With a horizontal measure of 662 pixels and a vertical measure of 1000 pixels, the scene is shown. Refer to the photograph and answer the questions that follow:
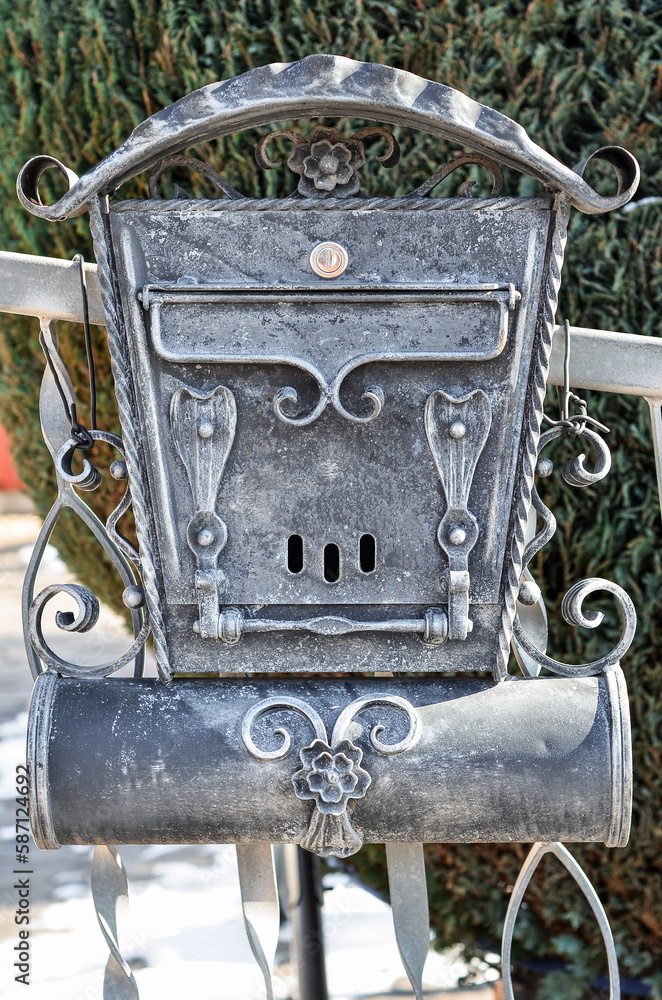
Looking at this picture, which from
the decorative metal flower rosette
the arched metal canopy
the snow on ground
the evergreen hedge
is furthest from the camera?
the snow on ground

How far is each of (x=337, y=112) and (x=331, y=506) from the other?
48cm

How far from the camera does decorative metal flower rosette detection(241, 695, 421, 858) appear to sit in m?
1.17

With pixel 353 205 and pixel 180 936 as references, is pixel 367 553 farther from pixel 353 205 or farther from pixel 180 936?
pixel 180 936

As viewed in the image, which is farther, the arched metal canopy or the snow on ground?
the snow on ground

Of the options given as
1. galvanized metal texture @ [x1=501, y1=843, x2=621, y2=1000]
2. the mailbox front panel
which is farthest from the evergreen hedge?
the mailbox front panel

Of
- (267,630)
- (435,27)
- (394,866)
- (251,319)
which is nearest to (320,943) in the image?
(394,866)

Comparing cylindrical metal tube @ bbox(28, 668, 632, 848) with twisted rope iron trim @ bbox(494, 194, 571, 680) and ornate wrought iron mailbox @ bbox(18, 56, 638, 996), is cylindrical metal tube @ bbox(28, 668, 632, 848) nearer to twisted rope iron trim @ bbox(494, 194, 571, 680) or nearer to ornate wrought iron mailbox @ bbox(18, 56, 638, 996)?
ornate wrought iron mailbox @ bbox(18, 56, 638, 996)

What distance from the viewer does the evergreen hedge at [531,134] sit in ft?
5.61

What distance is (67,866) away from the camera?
11.3ft

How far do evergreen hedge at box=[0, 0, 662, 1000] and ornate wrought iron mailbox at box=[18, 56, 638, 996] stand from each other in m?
0.64

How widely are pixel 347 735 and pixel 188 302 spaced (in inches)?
22.7

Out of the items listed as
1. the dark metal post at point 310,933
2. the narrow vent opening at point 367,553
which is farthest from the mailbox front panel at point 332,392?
the dark metal post at point 310,933

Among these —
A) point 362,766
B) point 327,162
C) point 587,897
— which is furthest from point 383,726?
point 327,162

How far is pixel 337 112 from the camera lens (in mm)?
1116
